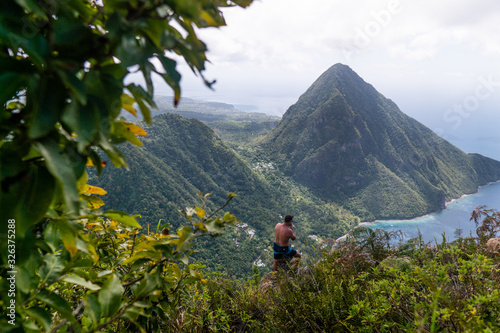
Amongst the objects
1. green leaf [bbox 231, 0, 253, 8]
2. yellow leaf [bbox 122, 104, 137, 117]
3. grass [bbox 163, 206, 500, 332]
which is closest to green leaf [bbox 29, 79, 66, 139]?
yellow leaf [bbox 122, 104, 137, 117]

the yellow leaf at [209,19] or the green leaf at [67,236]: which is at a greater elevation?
the yellow leaf at [209,19]

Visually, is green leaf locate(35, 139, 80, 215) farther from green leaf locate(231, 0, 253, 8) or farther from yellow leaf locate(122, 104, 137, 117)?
green leaf locate(231, 0, 253, 8)

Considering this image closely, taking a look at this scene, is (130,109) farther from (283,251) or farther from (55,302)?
(283,251)

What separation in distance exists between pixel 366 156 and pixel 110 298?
11507cm

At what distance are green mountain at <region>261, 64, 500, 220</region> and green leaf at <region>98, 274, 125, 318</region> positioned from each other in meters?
90.9

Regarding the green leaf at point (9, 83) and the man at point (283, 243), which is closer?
the green leaf at point (9, 83)

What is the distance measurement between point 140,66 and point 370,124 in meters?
128

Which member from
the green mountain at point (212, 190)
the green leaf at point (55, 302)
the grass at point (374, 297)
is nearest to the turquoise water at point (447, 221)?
the green mountain at point (212, 190)

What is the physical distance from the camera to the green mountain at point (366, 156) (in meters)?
88.7

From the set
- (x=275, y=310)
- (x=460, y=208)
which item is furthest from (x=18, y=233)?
(x=460, y=208)

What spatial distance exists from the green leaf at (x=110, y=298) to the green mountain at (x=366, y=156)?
90926 mm

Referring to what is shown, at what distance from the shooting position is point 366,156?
104 metres

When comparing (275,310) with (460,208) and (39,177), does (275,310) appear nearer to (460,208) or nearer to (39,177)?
(39,177)

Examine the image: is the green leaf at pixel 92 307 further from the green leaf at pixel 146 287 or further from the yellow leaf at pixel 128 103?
the yellow leaf at pixel 128 103
